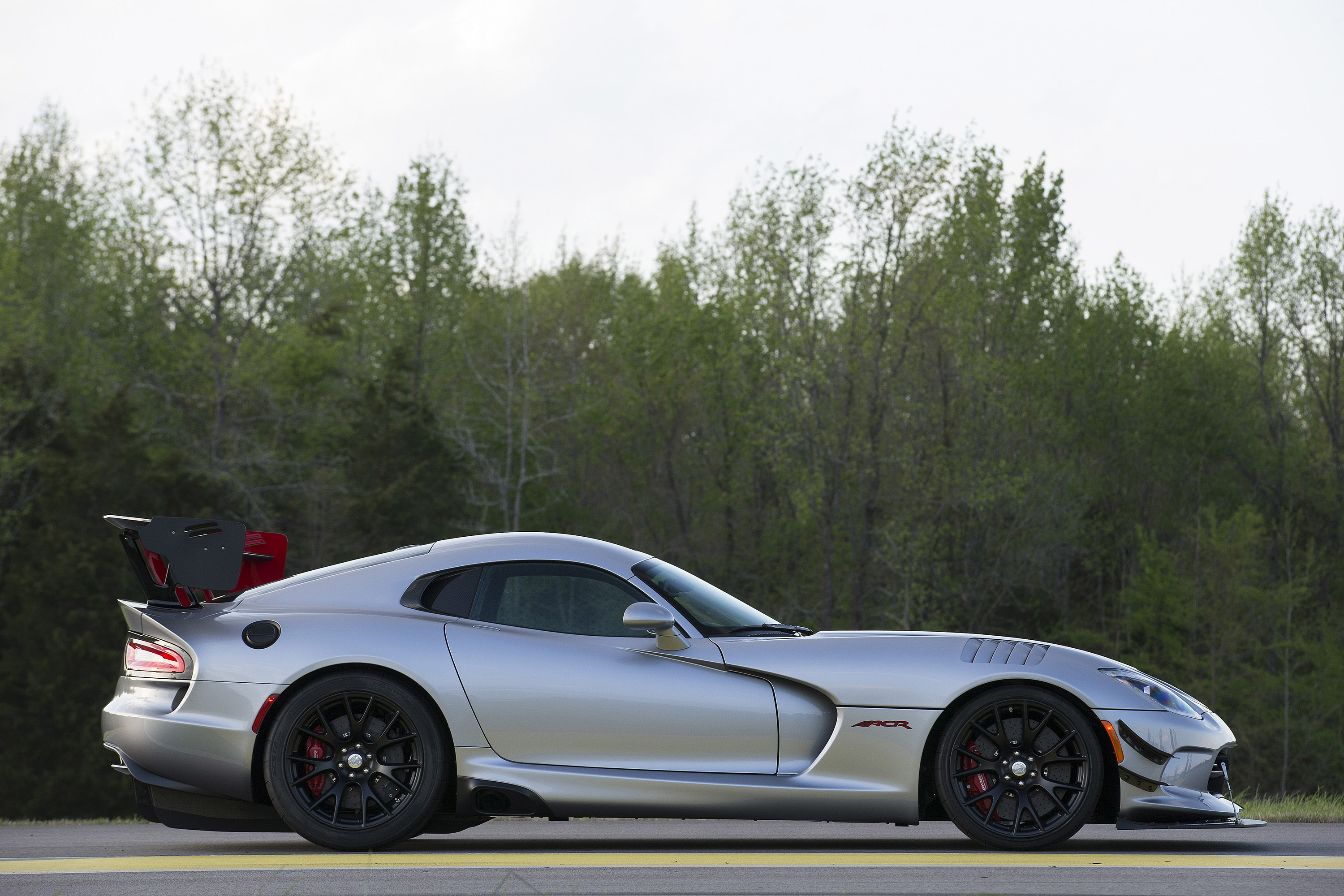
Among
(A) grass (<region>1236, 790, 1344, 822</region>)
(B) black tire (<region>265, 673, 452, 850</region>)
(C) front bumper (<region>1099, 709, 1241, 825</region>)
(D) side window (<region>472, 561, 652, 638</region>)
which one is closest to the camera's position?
(C) front bumper (<region>1099, 709, 1241, 825</region>)

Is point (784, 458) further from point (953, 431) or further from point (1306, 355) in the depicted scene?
point (1306, 355)

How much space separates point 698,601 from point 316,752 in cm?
185

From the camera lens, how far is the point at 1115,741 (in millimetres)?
5688

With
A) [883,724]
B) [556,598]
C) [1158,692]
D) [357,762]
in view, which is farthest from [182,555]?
[1158,692]

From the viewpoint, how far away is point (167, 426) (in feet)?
121

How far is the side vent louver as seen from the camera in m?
5.85

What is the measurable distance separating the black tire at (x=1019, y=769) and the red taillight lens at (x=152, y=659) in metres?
3.45

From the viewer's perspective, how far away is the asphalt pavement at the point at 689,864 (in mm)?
4852

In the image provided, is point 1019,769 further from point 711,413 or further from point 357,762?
point 711,413

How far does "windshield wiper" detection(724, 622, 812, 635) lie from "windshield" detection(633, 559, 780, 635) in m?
0.01

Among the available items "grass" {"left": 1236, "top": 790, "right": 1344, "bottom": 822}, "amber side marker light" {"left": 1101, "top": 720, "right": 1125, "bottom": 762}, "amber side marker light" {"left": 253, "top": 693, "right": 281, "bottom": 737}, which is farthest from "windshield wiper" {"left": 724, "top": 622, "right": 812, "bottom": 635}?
"grass" {"left": 1236, "top": 790, "right": 1344, "bottom": 822}

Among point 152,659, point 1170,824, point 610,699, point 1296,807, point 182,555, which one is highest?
point 182,555

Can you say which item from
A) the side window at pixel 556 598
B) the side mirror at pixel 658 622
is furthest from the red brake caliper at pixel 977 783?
the side window at pixel 556 598

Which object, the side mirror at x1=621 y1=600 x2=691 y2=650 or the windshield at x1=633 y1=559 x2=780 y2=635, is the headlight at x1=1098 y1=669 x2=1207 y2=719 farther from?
the side mirror at x1=621 y1=600 x2=691 y2=650
